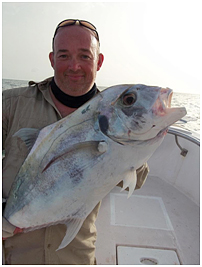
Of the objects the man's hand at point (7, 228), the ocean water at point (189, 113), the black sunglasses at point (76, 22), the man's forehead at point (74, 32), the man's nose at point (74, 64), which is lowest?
the ocean water at point (189, 113)

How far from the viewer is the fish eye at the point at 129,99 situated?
126cm

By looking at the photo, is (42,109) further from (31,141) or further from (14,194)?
(14,194)

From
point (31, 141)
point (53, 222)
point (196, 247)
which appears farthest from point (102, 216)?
point (31, 141)

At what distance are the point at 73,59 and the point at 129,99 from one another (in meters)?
1.11

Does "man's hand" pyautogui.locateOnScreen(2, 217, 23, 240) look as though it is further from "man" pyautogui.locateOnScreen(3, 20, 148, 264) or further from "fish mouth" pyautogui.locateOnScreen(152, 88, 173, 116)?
"fish mouth" pyautogui.locateOnScreen(152, 88, 173, 116)

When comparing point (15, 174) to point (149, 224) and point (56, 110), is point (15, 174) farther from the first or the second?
point (149, 224)

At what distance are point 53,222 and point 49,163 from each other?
0.47 m

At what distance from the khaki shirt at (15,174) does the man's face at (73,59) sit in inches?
10.1

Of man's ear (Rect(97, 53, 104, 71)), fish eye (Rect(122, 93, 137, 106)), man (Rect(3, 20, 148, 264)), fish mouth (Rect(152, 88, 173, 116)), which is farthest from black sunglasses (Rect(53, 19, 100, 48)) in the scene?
fish mouth (Rect(152, 88, 173, 116))

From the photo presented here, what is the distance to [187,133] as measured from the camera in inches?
185

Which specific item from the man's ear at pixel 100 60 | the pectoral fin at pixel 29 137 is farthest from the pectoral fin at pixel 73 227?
the man's ear at pixel 100 60

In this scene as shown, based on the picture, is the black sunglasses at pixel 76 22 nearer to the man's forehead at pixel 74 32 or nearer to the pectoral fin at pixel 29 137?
the man's forehead at pixel 74 32

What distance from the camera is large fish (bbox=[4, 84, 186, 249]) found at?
1.23 meters

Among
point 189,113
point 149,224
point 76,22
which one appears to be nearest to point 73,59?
point 76,22
